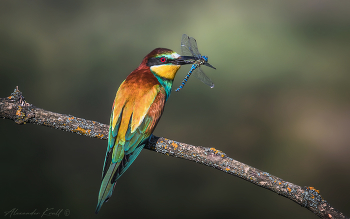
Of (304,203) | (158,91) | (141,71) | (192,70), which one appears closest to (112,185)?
(158,91)

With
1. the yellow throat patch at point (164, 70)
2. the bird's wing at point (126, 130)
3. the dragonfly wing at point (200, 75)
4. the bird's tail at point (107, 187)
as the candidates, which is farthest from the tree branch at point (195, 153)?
the dragonfly wing at point (200, 75)

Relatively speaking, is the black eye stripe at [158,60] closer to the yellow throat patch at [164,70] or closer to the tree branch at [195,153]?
the yellow throat patch at [164,70]

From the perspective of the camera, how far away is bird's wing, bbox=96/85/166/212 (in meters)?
1.20

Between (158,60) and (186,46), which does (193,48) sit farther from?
(158,60)

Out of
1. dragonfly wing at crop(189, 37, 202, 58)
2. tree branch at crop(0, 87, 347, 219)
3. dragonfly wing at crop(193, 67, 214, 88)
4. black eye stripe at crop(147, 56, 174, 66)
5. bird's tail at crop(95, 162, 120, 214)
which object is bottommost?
bird's tail at crop(95, 162, 120, 214)

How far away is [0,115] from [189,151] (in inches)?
35.3

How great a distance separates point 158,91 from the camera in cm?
139

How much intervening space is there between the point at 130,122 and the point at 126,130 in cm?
4

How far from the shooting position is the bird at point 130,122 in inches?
47.6

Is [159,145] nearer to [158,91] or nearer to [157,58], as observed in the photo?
[158,91]

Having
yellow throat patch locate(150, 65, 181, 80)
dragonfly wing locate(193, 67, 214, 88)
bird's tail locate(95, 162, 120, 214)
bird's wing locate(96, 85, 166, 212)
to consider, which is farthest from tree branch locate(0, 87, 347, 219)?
dragonfly wing locate(193, 67, 214, 88)

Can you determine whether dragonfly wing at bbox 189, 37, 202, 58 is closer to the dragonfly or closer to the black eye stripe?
the dragonfly

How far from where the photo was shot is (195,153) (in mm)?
1198

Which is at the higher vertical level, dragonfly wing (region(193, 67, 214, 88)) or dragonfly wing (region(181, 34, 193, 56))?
dragonfly wing (region(181, 34, 193, 56))
